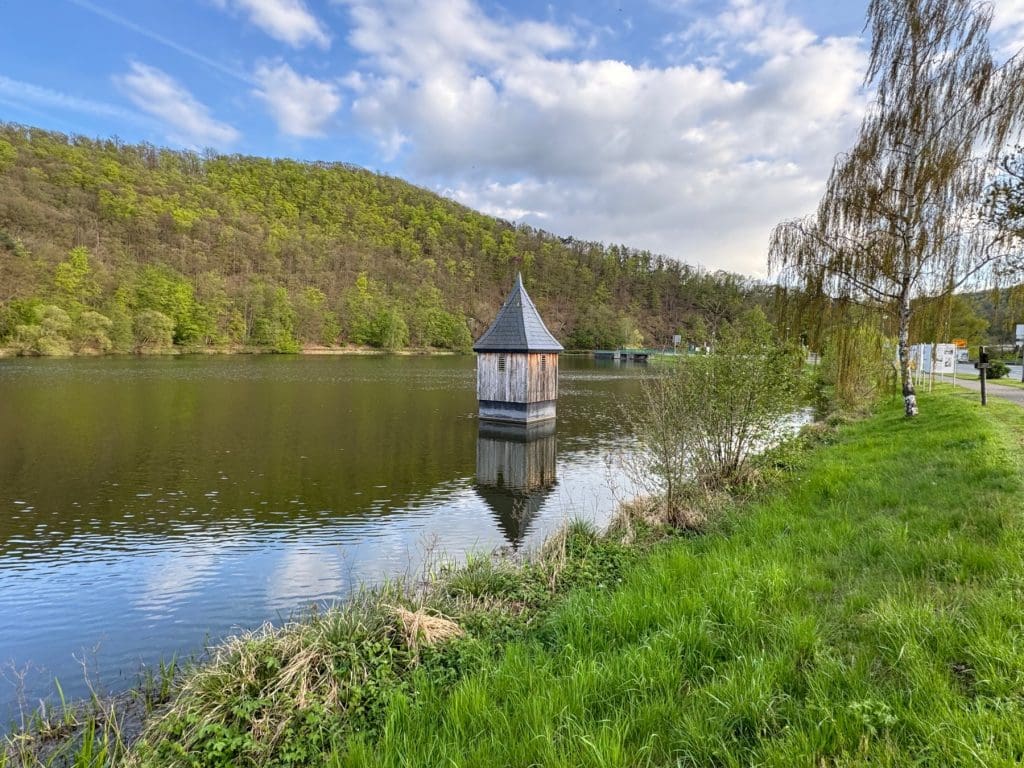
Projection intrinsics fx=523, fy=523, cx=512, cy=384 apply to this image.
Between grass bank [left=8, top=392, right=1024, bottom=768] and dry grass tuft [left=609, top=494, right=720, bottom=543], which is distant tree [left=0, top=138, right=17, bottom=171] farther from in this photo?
grass bank [left=8, top=392, right=1024, bottom=768]

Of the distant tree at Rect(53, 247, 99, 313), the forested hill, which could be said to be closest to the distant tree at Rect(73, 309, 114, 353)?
the forested hill

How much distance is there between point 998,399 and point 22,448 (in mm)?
28379

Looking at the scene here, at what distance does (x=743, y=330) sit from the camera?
10.0 metres

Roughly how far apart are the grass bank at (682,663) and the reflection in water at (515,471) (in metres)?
4.56

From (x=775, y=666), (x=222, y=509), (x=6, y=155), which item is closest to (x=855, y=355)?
(x=775, y=666)

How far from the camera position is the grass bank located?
105 inches

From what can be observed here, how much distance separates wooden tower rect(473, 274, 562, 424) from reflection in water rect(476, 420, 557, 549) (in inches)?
27.1

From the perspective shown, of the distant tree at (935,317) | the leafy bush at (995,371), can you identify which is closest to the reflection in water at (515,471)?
the distant tree at (935,317)

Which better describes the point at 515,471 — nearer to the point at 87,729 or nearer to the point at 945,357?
the point at 87,729

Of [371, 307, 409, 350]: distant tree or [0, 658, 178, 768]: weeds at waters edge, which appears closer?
[0, 658, 178, 768]: weeds at waters edge

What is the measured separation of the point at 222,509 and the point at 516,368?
12.4m

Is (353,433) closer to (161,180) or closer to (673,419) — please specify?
(673,419)

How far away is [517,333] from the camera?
69.2ft

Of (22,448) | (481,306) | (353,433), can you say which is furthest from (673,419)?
(481,306)
